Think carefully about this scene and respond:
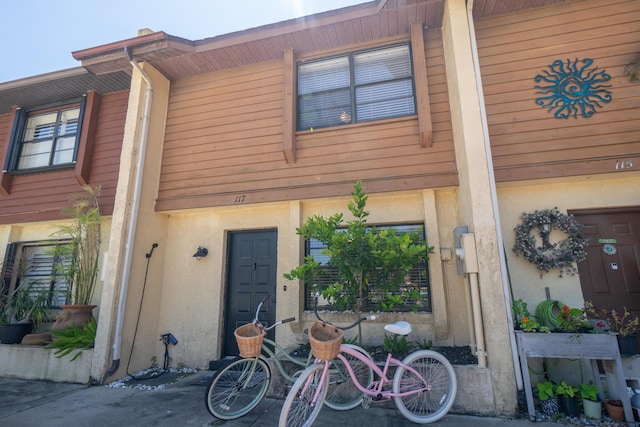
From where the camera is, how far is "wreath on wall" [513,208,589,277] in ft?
12.3

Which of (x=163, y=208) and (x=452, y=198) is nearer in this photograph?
(x=452, y=198)

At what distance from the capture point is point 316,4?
4637 millimetres

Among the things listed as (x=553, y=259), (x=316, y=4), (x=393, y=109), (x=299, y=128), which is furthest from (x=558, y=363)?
(x=316, y=4)

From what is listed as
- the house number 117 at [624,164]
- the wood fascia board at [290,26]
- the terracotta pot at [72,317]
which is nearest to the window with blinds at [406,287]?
the house number 117 at [624,164]

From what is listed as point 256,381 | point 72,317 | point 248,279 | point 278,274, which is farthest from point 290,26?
point 72,317

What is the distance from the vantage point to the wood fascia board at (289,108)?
15.5 ft

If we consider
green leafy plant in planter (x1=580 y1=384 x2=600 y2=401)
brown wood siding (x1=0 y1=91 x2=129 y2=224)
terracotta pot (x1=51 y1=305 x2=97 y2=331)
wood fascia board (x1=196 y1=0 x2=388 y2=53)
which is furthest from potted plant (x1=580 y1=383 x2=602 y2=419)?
brown wood siding (x1=0 y1=91 x2=129 y2=224)

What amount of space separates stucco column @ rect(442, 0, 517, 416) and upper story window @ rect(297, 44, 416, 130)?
693mm

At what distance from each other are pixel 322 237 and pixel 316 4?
141 inches

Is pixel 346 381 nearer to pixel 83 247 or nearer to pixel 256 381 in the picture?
pixel 256 381

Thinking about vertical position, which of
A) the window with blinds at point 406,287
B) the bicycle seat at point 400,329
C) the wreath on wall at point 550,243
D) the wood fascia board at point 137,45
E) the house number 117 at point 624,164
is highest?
the wood fascia board at point 137,45

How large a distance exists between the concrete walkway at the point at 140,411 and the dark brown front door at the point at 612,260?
6.28 ft

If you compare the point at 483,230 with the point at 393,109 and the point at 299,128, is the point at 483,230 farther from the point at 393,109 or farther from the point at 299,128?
the point at 299,128

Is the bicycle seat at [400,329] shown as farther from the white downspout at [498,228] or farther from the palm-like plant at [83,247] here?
the palm-like plant at [83,247]
